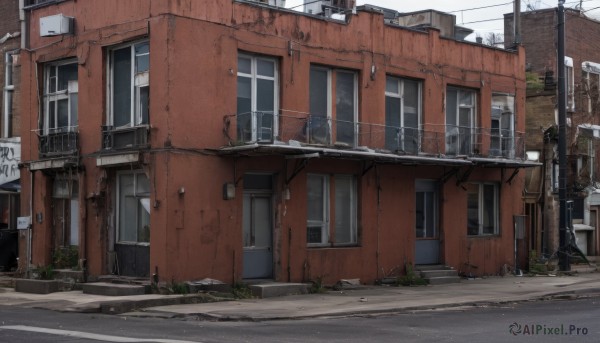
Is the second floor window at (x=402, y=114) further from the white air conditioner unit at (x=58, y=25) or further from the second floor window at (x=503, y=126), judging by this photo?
the white air conditioner unit at (x=58, y=25)

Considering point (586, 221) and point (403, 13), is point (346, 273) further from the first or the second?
point (586, 221)

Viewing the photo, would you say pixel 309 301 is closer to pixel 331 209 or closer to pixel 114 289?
pixel 114 289

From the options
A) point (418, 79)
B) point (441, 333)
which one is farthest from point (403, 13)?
point (441, 333)

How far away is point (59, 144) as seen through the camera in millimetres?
25188

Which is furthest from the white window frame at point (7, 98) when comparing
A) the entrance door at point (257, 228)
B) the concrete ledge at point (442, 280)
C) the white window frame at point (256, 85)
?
the concrete ledge at point (442, 280)

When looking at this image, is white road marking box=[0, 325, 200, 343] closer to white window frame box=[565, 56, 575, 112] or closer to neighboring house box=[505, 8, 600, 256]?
neighboring house box=[505, 8, 600, 256]

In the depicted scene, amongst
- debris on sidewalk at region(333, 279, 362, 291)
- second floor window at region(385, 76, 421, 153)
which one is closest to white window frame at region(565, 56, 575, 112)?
second floor window at region(385, 76, 421, 153)

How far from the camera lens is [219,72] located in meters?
22.7

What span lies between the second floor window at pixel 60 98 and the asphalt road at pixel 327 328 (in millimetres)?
7362

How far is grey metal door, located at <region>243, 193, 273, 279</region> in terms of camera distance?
23625mm

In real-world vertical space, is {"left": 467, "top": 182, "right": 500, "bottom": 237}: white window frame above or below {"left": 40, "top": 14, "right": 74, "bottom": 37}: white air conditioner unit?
below

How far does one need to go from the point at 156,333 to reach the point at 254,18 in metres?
11.0

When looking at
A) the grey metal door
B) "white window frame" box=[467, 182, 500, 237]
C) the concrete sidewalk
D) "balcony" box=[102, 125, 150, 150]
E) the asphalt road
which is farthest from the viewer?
"white window frame" box=[467, 182, 500, 237]

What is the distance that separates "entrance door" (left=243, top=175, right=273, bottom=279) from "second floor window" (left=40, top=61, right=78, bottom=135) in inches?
213
